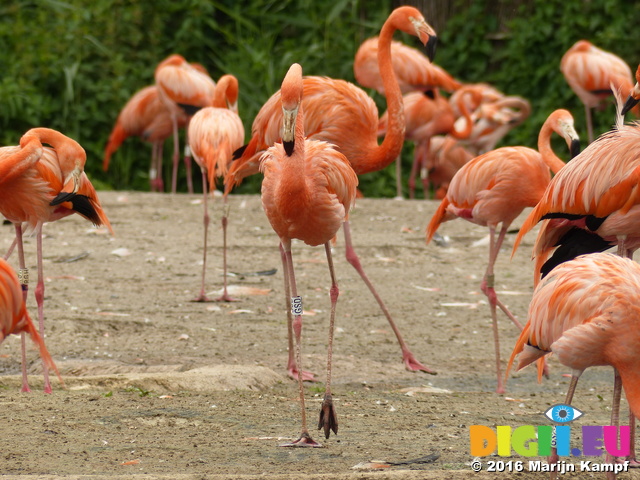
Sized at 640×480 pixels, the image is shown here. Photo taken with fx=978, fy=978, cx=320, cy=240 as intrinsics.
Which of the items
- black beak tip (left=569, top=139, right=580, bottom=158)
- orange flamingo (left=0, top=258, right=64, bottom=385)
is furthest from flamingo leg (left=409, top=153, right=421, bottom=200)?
orange flamingo (left=0, top=258, right=64, bottom=385)

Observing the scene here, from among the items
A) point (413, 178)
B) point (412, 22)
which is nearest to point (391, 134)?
point (412, 22)

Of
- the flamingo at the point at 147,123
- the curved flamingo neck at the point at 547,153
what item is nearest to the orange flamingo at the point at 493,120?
the flamingo at the point at 147,123

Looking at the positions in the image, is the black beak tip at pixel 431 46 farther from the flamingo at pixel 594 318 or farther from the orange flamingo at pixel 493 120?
the orange flamingo at pixel 493 120

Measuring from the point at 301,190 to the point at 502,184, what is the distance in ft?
5.12

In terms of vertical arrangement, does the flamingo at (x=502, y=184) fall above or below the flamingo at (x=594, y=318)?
above

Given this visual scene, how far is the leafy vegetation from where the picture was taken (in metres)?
10.5

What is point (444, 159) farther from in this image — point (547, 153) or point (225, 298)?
point (547, 153)

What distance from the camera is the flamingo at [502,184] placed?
486 centimetres

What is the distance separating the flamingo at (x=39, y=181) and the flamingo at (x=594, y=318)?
228 cm

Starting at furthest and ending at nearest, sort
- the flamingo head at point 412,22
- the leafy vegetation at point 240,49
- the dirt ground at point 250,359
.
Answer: the leafy vegetation at point 240,49 → the flamingo head at point 412,22 → the dirt ground at point 250,359

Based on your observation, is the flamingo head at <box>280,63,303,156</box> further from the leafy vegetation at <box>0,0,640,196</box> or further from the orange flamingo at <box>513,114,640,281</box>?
the leafy vegetation at <box>0,0,640,196</box>

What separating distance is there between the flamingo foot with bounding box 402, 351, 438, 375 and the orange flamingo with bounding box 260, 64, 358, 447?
37.6 inches

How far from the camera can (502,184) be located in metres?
4.85

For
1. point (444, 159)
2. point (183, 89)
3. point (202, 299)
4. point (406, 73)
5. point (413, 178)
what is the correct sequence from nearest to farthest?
1. point (202, 299)
2. point (406, 73)
3. point (183, 89)
4. point (413, 178)
5. point (444, 159)
